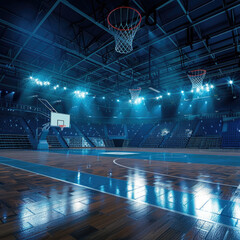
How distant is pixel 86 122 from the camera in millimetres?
25328

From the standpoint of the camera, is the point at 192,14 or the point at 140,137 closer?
the point at 192,14

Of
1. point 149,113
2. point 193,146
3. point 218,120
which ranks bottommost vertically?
point 193,146

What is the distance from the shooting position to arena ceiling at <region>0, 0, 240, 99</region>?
6820mm

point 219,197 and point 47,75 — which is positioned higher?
point 47,75

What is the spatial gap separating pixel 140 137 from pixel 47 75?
16.1m

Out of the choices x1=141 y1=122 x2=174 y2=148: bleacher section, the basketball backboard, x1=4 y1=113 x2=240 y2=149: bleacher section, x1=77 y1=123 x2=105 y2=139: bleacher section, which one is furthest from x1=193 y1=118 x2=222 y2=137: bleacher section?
the basketball backboard

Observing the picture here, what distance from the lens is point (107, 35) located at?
8781mm

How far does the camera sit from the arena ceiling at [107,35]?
22.4ft

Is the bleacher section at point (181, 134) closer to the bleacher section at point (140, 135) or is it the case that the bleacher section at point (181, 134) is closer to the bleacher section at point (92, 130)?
the bleacher section at point (140, 135)

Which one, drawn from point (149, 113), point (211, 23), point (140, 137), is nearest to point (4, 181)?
point (211, 23)

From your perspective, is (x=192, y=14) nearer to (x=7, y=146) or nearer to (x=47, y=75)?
(x=47, y=75)

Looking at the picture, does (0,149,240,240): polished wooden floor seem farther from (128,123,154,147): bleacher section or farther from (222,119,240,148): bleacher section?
(128,123,154,147): bleacher section

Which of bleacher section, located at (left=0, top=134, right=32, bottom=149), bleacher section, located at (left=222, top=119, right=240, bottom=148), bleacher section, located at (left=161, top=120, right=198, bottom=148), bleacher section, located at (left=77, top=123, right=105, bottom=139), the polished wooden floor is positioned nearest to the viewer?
the polished wooden floor

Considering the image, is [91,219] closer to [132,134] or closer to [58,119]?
[58,119]
